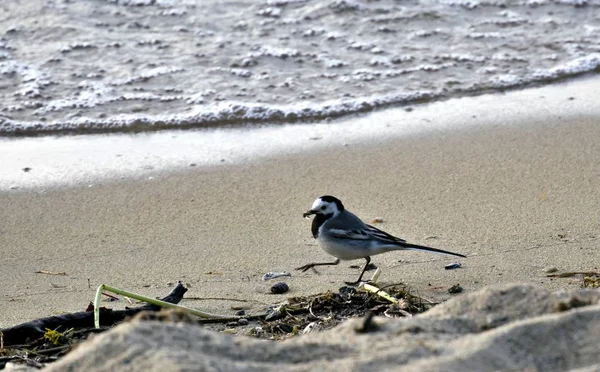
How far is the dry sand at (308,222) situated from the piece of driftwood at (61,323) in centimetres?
58

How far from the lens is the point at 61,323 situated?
4273mm

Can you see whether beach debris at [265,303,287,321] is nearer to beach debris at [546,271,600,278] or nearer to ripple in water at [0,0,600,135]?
beach debris at [546,271,600,278]

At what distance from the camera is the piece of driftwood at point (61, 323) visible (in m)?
4.16

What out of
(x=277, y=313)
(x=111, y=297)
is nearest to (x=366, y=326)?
(x=277, y=313)

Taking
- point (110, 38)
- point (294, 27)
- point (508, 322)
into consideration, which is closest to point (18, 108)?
point (110, 38)

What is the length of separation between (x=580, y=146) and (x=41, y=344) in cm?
508

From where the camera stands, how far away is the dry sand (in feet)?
17.7

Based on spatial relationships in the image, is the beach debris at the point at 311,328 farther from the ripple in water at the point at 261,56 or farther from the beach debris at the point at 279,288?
the ripple in water at the point at 261,56

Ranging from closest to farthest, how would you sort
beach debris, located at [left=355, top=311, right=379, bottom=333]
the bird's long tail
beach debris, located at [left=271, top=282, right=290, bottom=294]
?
beach debris, located at [left=355, top=311, right=379, bottom=333] → beach debris, located at [left=271, top=282, right=290, bottom=294] → the bird's long tail

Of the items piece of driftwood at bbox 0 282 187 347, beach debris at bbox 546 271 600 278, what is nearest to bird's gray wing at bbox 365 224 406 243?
beach debris at bbox 546 271 600 278

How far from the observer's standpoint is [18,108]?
9141 mm

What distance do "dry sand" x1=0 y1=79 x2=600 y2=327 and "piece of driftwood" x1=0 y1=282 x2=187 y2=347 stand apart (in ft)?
1.91

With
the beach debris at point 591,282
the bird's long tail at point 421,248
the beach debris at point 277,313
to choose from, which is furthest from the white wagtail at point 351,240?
the beach debris at point 277,313

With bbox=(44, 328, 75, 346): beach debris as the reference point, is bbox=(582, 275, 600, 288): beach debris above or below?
below
